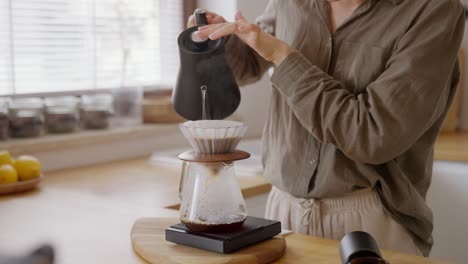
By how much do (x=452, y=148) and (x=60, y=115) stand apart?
138 centimetres

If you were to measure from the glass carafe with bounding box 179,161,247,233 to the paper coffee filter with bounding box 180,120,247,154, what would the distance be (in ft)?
0.09

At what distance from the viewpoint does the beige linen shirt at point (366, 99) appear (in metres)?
1.40

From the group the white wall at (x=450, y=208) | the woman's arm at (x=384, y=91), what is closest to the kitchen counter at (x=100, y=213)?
the woman's arm at (x=384, y=91)

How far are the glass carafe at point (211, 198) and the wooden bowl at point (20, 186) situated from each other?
769mm

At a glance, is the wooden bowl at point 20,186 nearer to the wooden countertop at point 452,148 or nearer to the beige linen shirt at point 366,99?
the beige linen shirt at point 366,99

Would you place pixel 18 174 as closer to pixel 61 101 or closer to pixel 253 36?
pixel 61 101

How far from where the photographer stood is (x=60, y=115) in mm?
2420

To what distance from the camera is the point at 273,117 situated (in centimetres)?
169

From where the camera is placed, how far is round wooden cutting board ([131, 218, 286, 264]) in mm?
1267

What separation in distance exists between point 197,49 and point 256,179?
74cm

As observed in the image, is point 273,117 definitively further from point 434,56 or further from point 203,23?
point 434,56

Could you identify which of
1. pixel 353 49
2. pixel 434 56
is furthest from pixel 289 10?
pixel 434 56

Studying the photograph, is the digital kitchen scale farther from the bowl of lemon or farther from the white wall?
the white wall

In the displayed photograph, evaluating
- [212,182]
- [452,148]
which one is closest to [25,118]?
[212,182]
